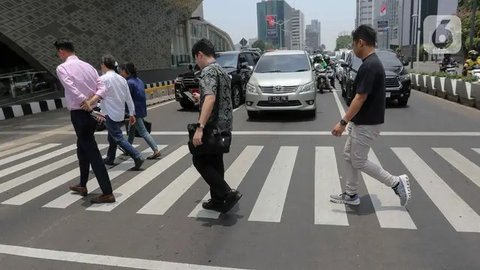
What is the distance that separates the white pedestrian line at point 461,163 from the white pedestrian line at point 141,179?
14.2ft

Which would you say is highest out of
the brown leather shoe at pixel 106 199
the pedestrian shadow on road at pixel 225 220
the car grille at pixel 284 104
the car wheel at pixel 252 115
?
the car grille at pixel 284 104

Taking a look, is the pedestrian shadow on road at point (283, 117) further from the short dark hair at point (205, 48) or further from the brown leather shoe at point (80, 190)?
the short dark hair at point (205, 48)

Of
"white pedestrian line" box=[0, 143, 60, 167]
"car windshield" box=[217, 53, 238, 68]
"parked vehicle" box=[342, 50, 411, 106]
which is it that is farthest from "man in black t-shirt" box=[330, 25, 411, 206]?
"car windshield" box=[217, 53, 238, 68]

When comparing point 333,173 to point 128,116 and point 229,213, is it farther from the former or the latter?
point 128,116

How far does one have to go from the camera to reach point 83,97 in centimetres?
506

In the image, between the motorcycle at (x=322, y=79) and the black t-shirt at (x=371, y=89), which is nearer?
the black t-shirt at (x=371, y=89)

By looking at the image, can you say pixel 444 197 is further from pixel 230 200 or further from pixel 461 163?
pixel 230 200

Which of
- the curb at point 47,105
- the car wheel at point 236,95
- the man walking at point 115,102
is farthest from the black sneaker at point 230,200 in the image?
the curb at point 47,105

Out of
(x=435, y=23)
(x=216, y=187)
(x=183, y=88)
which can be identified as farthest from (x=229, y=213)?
(x=435, y=23)

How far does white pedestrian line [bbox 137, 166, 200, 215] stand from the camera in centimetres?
→ 509

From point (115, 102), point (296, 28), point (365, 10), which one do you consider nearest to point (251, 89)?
point (115, 102)

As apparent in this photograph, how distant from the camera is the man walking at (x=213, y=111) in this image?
437 cm

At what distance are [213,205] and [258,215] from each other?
53 cm

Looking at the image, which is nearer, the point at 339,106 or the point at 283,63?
the point at 283,63
